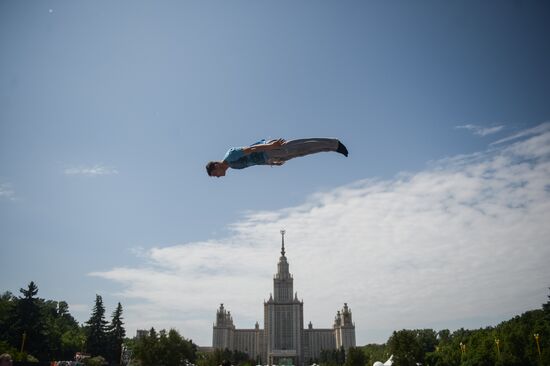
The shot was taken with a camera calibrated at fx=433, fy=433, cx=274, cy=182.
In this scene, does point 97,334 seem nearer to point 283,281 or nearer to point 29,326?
point 29,326

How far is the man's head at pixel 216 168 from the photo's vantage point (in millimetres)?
8156

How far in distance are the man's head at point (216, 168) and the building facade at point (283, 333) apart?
13380 cm

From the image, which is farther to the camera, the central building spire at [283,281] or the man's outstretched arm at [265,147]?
the central building spire at [283,281]

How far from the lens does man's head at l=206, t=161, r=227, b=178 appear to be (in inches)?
321

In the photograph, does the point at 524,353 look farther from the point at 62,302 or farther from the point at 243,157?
the point at 62,302

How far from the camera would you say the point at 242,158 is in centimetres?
795

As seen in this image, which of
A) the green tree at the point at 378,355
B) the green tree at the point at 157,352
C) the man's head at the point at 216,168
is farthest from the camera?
the green tree at the point at 378,355

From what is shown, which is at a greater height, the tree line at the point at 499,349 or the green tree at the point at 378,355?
the tree line at the point at 499,349

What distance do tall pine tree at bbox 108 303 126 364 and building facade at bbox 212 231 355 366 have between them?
71074 mm

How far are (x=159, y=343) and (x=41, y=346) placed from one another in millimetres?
15921

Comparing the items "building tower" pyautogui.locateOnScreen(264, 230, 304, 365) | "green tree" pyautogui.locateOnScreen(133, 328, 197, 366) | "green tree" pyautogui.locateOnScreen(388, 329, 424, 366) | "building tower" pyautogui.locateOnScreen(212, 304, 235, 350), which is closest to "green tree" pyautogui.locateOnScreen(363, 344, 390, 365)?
"green tree" pyautogui.locateOnScreen(388, 329, 424, 366)

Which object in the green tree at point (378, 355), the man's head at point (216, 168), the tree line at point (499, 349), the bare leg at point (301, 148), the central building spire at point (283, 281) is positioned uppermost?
the central building spire at point (283, 281)

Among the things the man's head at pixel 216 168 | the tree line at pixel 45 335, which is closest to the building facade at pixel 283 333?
the tree line at pixel 45 335

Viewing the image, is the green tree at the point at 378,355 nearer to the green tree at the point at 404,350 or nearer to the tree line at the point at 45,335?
the green tree at the point at 404,350
